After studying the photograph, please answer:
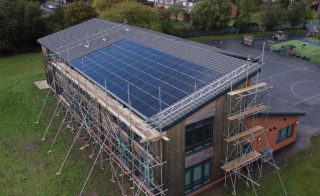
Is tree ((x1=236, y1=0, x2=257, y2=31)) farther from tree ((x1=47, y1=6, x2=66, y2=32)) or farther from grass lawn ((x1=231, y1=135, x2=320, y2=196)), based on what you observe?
grass lawn ((x1=231, y1=135, x2=320, y2=196))

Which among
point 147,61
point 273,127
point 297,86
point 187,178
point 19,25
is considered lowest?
point 187,178

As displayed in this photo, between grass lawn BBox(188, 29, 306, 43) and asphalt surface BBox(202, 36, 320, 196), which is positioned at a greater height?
grass lawn BBox(188, 29, 306, 43)

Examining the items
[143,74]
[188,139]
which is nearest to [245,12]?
[143,74]

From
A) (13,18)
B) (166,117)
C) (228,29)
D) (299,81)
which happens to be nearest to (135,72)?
(166,117)

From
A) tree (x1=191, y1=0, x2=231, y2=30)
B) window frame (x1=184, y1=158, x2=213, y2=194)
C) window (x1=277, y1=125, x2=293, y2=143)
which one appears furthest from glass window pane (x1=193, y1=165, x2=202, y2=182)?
tree (x1=191, y1=0, x2=231, y2=30)

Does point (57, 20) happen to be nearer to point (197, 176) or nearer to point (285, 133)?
point (285, 133)

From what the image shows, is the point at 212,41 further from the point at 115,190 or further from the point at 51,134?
the point at 115,190

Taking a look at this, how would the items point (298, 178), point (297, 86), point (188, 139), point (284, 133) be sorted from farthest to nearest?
point (297, 86) < point (284, 133) < point (298, 178) < point (188, 139)
